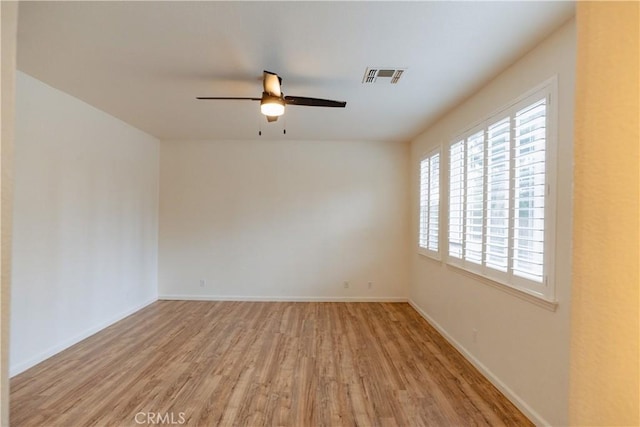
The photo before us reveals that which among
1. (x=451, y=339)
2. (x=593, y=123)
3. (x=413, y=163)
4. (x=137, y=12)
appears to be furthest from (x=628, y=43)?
(x=413, y=163)

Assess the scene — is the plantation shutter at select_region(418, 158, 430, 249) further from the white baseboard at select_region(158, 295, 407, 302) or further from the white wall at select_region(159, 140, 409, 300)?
the white baseboard at select_region(158, 295, 407, 302)

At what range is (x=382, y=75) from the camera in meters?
2.87

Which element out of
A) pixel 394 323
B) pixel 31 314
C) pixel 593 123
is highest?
pixel 593 123

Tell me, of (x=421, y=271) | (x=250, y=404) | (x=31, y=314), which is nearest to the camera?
(x=250, y=404)

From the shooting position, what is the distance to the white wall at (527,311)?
79.3 inches

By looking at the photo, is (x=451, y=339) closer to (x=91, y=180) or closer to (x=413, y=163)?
(x=413, y=163)

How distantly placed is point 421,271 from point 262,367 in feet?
9.44

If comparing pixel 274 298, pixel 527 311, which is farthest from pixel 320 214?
pixel 527 311

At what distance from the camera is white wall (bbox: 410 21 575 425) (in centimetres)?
201

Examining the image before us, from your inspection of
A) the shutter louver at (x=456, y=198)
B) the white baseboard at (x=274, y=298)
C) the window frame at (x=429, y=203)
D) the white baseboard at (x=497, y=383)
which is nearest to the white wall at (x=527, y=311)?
the white baseboard at (x=497, y=383)

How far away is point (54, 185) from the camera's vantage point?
334cm

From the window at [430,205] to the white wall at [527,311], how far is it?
0.62 metres

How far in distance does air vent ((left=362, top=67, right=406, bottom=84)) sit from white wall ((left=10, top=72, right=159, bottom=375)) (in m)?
3.20

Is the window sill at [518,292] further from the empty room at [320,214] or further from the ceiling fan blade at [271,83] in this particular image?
the ceiling fan blade at [271,83]
